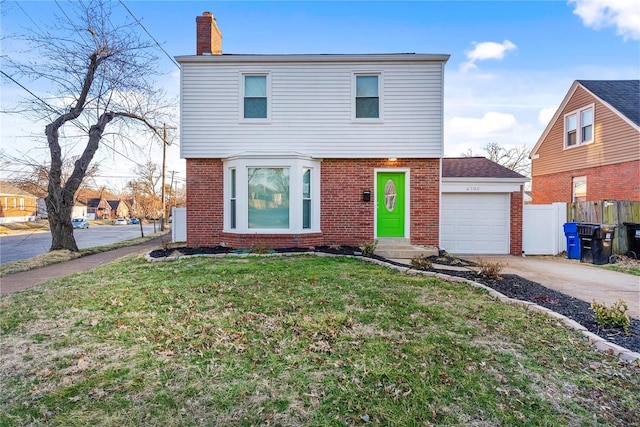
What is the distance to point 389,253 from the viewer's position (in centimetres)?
980

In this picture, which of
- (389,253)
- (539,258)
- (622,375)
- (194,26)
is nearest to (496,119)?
(539,258)

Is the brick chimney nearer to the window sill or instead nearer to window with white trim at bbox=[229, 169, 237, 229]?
window with white trim at bbox=[229, 169, 237, 229]

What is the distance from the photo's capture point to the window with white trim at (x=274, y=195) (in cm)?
1006

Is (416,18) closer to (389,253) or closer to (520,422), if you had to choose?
(389,253)

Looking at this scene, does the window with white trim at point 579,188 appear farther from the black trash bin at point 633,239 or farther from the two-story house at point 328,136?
the two-story house at point 328,136

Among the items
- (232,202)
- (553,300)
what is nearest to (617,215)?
(553,300)

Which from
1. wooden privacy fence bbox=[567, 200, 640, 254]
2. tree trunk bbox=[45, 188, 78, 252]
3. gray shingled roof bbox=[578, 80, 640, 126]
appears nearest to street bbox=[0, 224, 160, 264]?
tree trunk bbox=[45, 188, 78, 252]

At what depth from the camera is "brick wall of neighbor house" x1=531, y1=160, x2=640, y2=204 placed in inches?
508

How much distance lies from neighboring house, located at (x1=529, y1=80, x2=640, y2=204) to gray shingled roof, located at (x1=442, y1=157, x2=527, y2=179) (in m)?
5.15

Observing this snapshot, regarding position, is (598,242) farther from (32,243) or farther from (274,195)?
(32,243)

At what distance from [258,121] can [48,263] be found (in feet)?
25.6

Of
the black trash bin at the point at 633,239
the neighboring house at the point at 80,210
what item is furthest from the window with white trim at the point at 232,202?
the neighboring house at the point at 80,210

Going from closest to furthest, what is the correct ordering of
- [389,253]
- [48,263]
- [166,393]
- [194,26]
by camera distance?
[166,393], [389,253], [48,263], [194,26]

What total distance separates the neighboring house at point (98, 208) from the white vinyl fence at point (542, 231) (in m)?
82.5
